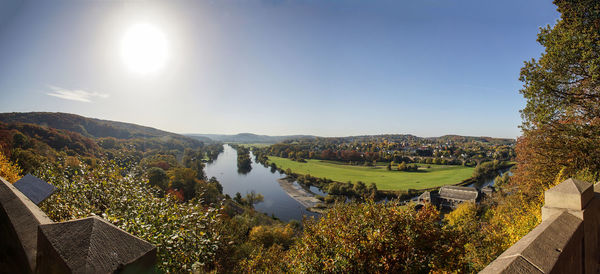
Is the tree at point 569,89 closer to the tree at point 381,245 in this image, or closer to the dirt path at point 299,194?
the tree at point 381,245

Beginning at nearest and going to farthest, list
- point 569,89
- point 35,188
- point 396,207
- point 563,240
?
1. point 563,240
2. point 35,188
3. point 396,207
4. point 569,89

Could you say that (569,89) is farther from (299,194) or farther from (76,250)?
(299,194)

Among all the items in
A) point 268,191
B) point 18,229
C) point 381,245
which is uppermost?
point 18,229

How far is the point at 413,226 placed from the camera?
6027 millimetres

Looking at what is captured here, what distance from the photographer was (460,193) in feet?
144

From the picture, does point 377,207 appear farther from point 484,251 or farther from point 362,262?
point 484,251

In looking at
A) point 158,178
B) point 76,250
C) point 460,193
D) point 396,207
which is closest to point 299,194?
point 158,178

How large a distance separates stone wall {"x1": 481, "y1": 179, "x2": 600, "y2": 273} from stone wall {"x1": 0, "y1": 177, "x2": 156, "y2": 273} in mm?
2245

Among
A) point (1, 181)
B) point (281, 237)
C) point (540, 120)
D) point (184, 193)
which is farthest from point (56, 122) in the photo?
point (540, 120)

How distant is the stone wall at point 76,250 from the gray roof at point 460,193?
5292 centimetres

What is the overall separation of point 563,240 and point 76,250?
3644 mm

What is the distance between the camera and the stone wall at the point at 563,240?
1.55 metres

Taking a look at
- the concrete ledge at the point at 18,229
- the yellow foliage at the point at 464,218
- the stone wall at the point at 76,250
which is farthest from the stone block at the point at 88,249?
the yellow foliage at the point at 464,218

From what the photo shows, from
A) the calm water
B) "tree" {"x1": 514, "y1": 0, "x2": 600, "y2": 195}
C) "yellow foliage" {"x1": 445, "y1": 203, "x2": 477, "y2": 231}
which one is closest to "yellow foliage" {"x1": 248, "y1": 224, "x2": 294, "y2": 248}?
the calm water
